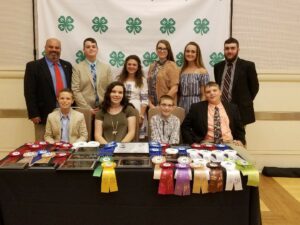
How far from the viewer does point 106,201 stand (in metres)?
1.80

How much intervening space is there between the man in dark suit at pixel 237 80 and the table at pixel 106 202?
1.66 metres

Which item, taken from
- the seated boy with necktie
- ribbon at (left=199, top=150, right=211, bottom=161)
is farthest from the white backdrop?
ribbon at (left=199, top=150, right=211, bottom=161)

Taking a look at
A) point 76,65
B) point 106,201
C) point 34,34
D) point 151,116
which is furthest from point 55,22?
point 106,201

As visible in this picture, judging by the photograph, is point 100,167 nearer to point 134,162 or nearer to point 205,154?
point 134,162

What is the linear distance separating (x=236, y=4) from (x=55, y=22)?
2.00 metres

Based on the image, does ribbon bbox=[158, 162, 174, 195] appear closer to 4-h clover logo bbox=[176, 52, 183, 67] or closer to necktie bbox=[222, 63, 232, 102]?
necktie bbox=[222, 63, 232, 102]

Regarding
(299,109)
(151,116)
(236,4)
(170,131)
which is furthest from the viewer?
(299,109)

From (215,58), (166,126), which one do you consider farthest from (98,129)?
(215,58)

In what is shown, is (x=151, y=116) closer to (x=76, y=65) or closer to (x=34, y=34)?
(x=76, y=65)

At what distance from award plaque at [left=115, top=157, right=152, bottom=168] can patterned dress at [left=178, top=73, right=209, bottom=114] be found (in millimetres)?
1487

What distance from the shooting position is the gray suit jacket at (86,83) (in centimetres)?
326

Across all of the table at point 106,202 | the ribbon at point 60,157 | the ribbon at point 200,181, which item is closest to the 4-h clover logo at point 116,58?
the ribbon at point 60,157

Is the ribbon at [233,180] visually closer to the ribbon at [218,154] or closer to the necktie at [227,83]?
the ribbon at [218,154]

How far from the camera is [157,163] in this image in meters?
1.84
